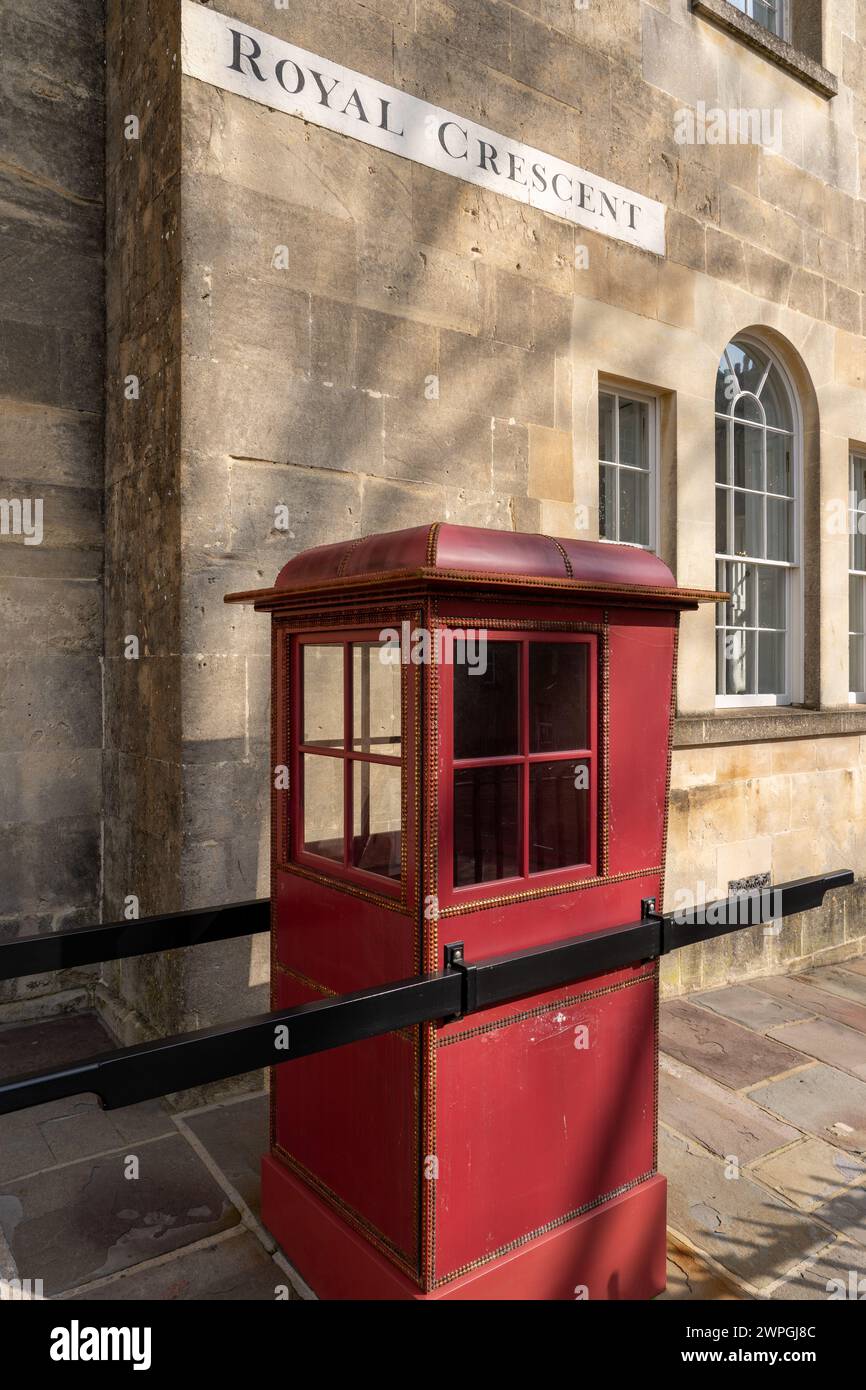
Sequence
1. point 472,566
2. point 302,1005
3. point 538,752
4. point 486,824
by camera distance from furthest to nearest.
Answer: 1. point 486,824
2. point 538,752
3. point 472,566
4. point 302,1005

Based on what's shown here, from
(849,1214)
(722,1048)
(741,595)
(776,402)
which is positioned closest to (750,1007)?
(722,1048)

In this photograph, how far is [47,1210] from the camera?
3.25 metres

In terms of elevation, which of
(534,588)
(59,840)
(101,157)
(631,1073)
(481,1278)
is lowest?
(481,1278)

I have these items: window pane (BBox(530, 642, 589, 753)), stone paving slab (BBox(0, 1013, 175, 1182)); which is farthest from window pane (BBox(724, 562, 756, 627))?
stone paving slab (BBox(0, 1013, 175, 1182))

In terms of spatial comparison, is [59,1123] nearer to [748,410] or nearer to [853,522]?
[748,410]

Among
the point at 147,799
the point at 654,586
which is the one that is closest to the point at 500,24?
the point at 654,586

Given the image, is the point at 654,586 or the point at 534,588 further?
the point at 654,586

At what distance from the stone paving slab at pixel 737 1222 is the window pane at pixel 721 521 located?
419 centimetres

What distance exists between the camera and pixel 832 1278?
2941 millimetres

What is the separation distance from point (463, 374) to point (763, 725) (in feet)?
10.3

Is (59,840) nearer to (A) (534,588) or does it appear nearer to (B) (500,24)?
(A) (534,588)

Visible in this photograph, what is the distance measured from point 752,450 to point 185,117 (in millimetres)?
4485

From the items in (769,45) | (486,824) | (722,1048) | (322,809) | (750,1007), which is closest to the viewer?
(486,824)

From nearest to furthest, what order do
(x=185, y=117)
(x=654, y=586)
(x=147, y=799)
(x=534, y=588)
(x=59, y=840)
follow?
(x=534, y=588), (x=654, y=586), (x=185, y=117), (x=147, y=799), (x=59, y=840)
